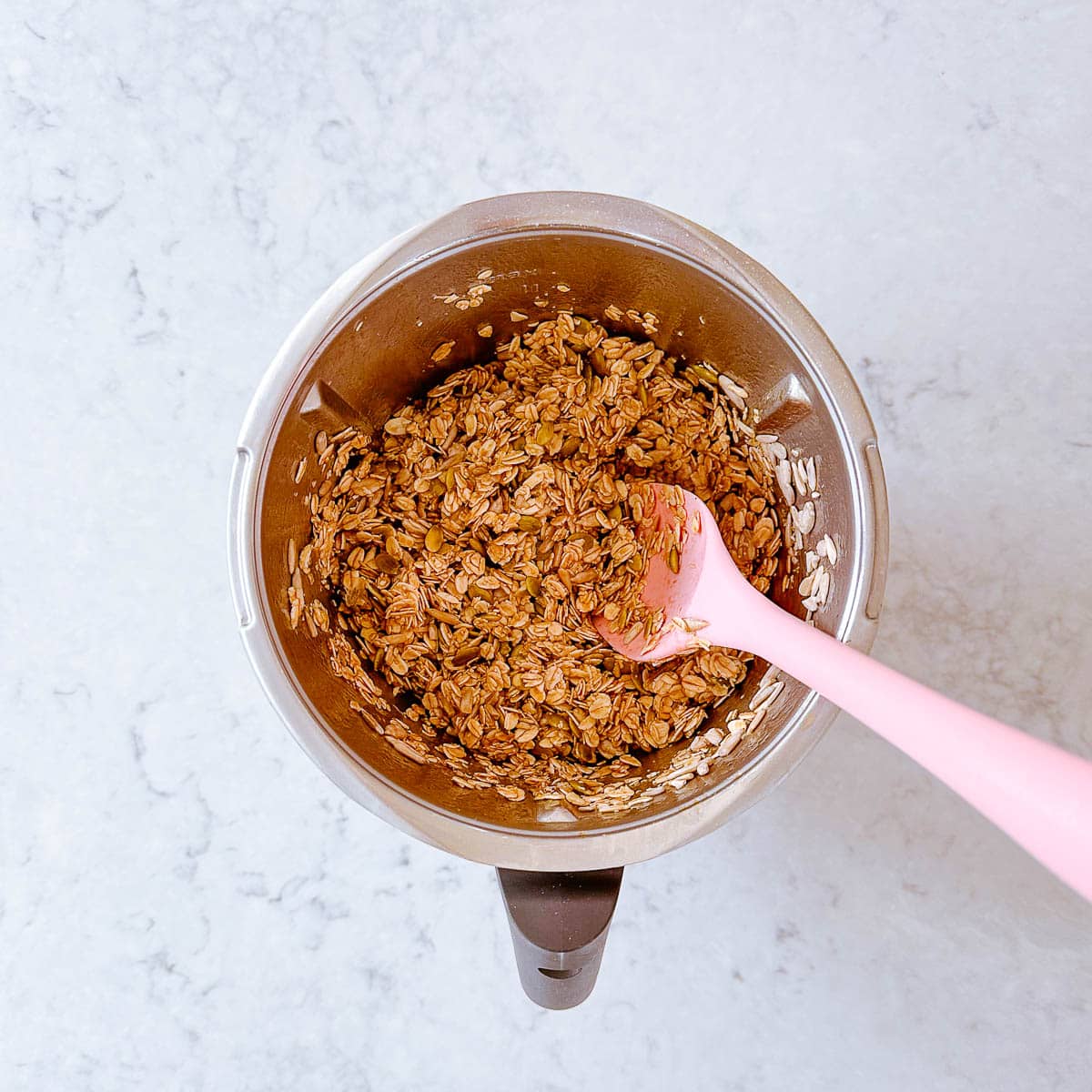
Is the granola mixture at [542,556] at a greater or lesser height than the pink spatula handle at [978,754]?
lesser

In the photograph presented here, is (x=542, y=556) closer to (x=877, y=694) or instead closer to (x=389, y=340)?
(x=389, y=340)


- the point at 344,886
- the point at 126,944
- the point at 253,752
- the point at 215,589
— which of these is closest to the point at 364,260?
the point at 215,589

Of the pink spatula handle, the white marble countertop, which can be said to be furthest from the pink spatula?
the white marble countertop

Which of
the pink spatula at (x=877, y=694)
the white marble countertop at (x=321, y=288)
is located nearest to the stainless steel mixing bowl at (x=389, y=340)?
the pink spatula at (x=877, y=694)

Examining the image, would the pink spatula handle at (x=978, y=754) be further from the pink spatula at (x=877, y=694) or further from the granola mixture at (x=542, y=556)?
the granola mixture at (x=542, y=556)

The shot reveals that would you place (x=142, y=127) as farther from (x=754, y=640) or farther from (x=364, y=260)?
(x=754, y=640)

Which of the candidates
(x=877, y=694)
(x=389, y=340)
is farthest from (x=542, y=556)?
(x=877, y=694)
